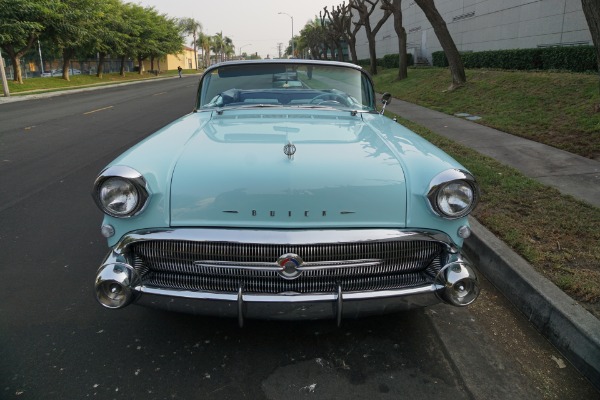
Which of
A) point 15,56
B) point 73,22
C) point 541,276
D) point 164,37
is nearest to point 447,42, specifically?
point 541,276

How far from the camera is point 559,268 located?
3.03 m

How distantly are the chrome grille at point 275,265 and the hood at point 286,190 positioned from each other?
0.11 meters

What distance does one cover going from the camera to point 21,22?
24875mm

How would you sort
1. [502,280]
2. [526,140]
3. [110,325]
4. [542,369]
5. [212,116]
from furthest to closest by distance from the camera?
[526,140]
[212,116]
[502,280]
[110,325]
[542,369]

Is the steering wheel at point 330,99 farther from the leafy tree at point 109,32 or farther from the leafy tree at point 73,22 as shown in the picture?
the leafy tree at point 109,32

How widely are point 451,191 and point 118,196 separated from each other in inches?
62.2

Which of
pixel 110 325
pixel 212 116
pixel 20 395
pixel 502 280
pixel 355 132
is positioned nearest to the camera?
pixel 20 395

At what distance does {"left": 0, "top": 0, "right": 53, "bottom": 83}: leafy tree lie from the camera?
2444 cm

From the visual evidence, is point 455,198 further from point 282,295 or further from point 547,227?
point 547,227

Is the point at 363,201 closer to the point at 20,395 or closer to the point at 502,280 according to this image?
the point at 502,280

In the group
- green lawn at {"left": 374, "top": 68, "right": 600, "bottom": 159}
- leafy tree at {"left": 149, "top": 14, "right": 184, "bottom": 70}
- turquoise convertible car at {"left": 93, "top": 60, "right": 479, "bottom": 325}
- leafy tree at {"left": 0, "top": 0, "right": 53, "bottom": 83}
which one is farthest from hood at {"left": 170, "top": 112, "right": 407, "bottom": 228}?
leafy tree at {"left": 149, "top": 14, "right": 184, "bottom": 70}

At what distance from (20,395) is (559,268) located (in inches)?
123

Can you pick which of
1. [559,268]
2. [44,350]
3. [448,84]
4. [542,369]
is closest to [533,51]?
[448,84]

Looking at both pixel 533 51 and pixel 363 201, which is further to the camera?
pixel 533 51
